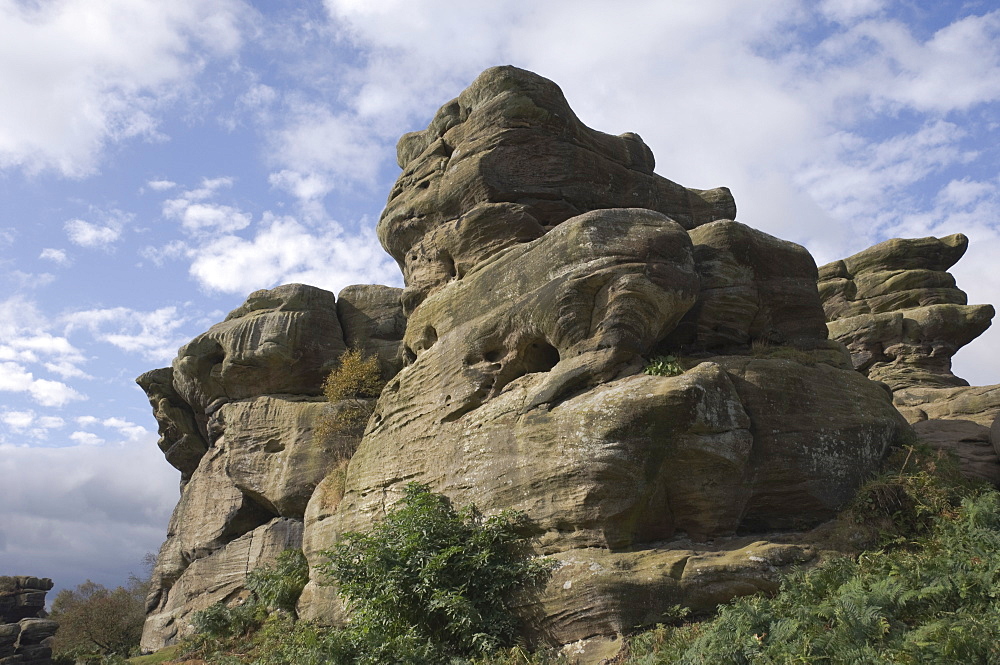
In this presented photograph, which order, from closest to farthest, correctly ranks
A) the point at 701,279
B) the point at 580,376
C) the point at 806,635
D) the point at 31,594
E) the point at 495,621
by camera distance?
the point at 806,635
the point at 495,621
the point at 580,376
the point at 701,279
the point at 31,594

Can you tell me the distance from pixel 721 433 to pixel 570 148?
9.65 meters

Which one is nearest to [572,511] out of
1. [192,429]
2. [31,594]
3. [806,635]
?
[806,635]

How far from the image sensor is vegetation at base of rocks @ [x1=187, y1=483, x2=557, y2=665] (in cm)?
1299

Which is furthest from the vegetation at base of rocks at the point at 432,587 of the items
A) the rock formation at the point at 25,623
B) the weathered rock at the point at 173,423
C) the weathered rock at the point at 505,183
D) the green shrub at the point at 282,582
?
the rock formation at the point at 25,623

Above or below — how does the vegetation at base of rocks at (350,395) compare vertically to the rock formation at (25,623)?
above

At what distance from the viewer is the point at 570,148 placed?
66.7 feet

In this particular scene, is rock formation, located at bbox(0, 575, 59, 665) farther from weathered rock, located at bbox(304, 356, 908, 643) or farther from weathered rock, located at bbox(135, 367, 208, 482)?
weathered rock, located at bbox(304, 356, 908, 643)

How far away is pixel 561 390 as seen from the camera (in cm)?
1475

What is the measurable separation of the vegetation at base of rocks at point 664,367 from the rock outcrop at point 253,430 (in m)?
11.6

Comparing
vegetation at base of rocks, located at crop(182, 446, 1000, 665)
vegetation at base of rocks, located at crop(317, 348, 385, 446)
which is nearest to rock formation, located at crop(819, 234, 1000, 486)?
vegetation at base of rocks, located at crop(182, 446, 1000, 665)

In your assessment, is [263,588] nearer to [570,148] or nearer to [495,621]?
[495,621]

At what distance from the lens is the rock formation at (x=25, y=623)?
36.8 metres

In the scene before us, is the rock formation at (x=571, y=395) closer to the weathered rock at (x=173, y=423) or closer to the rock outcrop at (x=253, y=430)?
the rock outcrop at (x=253, y=430)

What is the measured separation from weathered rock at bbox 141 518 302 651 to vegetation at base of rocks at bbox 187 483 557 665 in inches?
304
